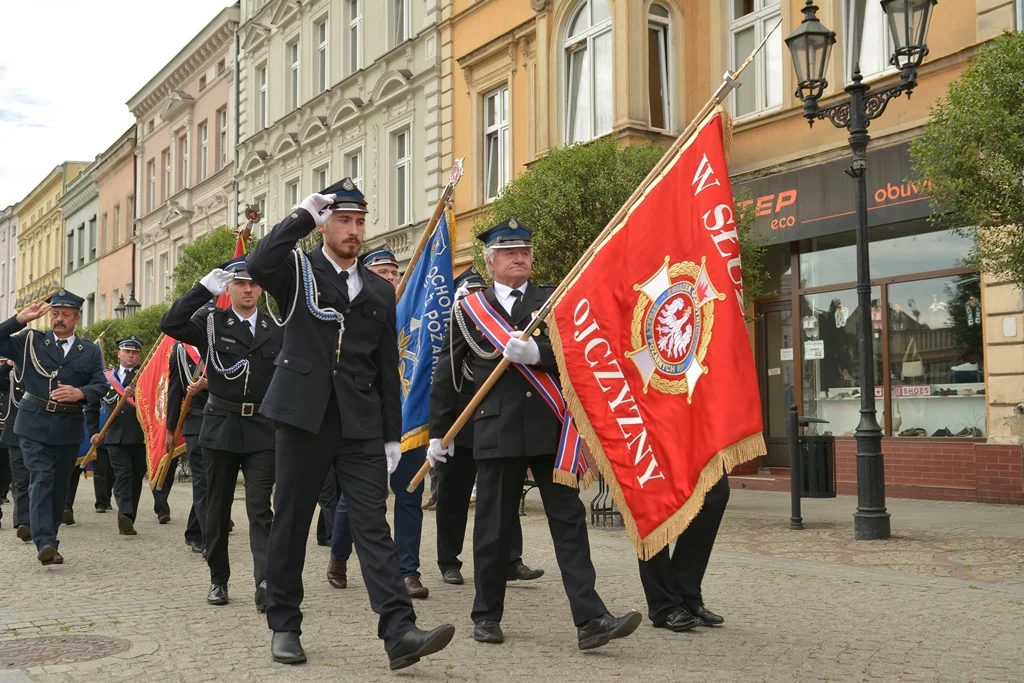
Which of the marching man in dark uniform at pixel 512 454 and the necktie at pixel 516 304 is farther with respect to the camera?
the necktie at pixel 516 304

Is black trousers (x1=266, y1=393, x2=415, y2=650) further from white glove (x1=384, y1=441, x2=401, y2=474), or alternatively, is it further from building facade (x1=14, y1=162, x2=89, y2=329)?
building facade (x1=14, y1=162, x2=89, y2=329)

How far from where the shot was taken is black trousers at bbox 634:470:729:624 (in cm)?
583

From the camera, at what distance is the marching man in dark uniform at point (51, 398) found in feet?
29.0

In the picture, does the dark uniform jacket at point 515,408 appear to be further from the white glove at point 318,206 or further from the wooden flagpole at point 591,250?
the white glove at point 318,206

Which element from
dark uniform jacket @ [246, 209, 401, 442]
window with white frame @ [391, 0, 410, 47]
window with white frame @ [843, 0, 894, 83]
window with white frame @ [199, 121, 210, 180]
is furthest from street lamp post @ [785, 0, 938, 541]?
window with white frame @ [199, 121, 210, 180]

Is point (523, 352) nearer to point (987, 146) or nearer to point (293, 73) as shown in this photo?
point (987, 146)

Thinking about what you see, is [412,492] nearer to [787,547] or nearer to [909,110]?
[787,547]

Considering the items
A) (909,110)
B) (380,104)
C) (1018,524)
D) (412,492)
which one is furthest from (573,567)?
(380,104)

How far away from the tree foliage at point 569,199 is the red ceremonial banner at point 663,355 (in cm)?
696

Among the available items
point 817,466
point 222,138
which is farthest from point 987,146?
point 222,138

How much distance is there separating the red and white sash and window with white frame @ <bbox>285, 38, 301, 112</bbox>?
2639 centimetres

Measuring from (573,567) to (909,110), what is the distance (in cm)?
1057

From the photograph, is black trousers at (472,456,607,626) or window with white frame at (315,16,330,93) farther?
window with white frame at (315,16,330,93)

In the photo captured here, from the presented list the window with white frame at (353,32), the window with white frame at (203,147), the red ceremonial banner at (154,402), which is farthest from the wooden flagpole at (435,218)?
the window with white frame at (203,147)
